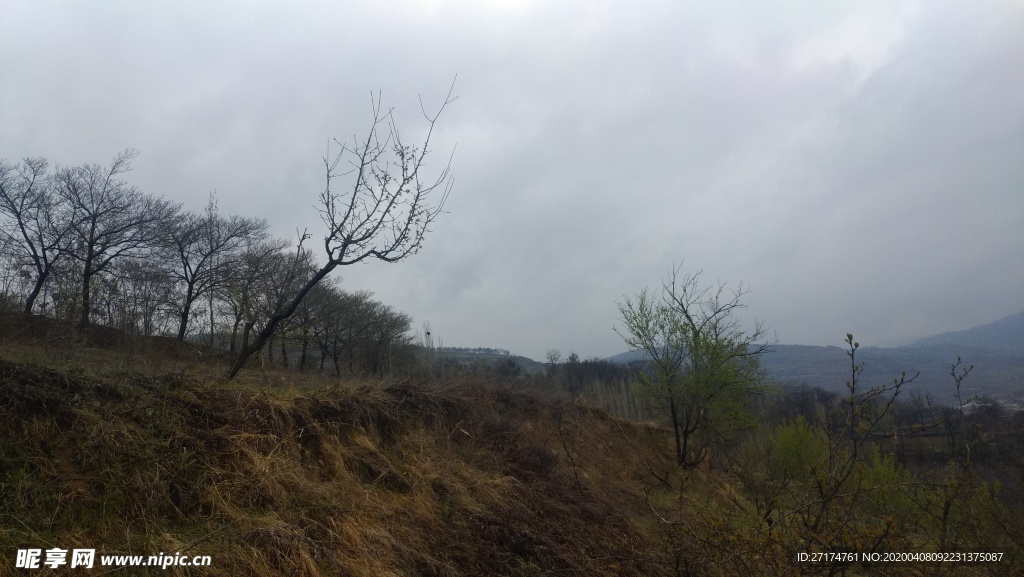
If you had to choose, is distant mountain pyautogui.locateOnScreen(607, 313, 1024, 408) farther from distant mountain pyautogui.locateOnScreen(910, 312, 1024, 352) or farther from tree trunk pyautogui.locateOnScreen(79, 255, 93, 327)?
tree trunk pyautogui.locateOnScreen(79, 255, 93, 327)

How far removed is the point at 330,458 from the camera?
7.02 metres

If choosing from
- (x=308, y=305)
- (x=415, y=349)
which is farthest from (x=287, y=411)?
(x=415, y=349)

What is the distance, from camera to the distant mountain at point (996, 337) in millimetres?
27438

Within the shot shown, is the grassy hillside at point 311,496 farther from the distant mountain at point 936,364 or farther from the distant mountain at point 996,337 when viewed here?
the distant mountain at point 996,337

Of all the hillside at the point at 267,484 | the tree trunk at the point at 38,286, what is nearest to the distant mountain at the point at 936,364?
the hillside at the point at 267,484

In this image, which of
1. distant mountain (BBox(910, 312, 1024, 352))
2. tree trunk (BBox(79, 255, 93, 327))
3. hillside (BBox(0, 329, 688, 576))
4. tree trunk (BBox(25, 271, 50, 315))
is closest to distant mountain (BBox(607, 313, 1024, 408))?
distant mountain (BBox(910, 312, 1024, 352))

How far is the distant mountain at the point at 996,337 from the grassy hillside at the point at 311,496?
91.0ft

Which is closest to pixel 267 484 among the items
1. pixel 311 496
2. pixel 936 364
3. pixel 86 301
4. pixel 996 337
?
pixel 311 496

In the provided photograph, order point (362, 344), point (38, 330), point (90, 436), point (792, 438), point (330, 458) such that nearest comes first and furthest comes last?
point (90, 436) → point (330, 458) → point (38, 330) → point (792, 438) → point (362, 344)

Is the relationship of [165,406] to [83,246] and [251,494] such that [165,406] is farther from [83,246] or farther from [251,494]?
[83,246]

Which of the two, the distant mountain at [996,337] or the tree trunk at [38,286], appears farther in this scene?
the distant mountain at [996,337]

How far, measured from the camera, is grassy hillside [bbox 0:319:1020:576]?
4.12 m

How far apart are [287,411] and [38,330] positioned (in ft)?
19.8

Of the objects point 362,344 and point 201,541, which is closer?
point 201,541
